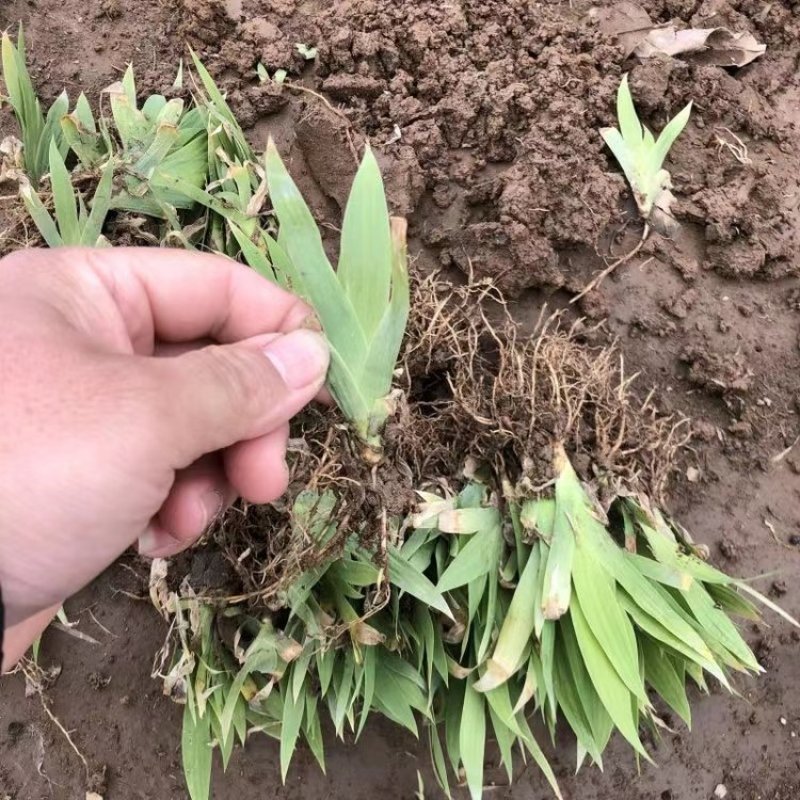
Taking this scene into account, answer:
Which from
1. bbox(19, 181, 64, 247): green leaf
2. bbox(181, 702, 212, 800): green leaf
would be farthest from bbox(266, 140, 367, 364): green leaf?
bbox(181, 702, 212, 800): green leaf

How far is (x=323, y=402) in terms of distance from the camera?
3.61 ft

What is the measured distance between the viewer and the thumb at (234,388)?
77 centimetres

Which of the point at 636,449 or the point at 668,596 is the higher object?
the point at 636,449

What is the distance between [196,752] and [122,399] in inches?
27.7

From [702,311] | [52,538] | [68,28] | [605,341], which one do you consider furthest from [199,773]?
[68,28]

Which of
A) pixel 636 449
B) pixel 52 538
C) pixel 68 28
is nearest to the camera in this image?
pixel 52 538

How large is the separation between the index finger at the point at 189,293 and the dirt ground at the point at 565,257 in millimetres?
479

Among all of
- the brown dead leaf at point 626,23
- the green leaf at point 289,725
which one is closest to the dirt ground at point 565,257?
the brown dead leaf at point 626,23

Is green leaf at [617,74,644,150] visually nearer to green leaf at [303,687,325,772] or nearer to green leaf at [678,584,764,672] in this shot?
green leaf at [678,584,764,672]

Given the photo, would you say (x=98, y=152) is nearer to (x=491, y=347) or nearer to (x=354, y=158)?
(x=354, y=158)

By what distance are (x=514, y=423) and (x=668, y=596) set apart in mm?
363

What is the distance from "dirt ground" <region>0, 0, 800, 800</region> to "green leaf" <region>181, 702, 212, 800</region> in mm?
238

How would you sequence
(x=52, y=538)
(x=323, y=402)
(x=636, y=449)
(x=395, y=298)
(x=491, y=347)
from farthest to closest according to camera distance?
(x=491, y=347)
(x=636, y=449)
(x=323, y=402)
(x=395, y=298)
(x=52, y=538)

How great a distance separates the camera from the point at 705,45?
4.76ft
